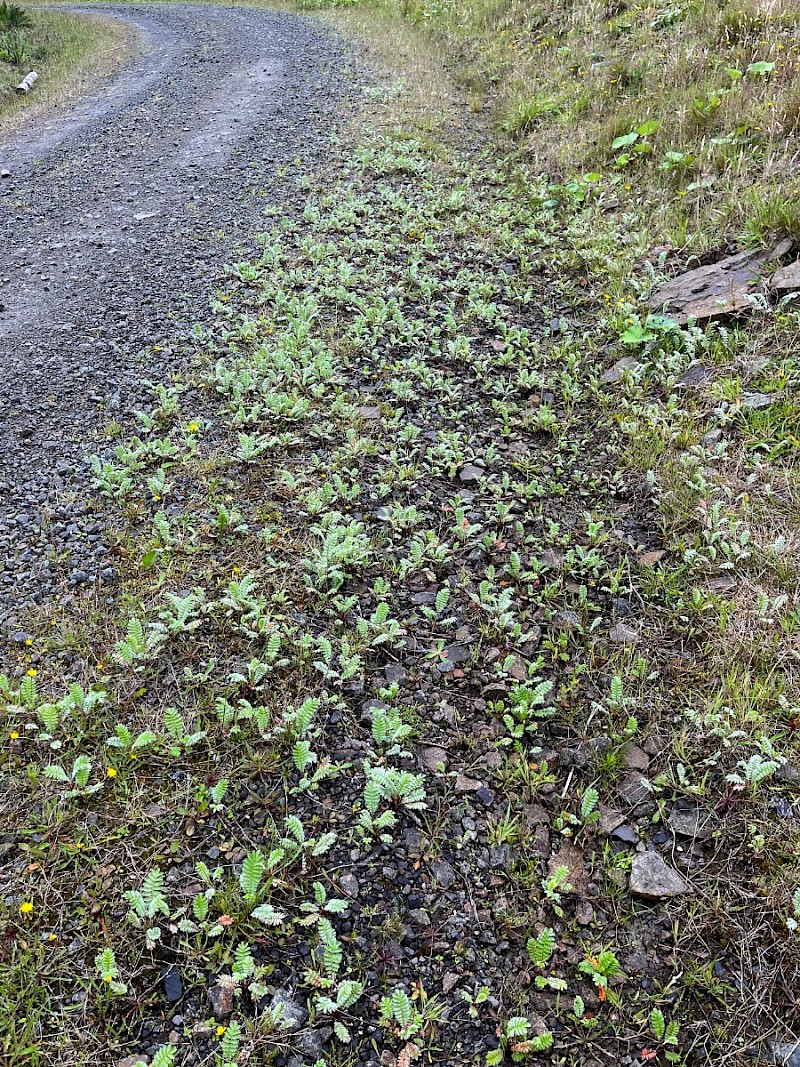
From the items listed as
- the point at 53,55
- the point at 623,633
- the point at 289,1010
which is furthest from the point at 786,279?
the point at 53,55

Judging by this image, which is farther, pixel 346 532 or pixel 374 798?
pixel 346 532

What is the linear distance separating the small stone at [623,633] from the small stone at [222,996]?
2.47m

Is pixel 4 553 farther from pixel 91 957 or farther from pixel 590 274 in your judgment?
pixel 590 274

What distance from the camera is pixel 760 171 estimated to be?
6.55 m

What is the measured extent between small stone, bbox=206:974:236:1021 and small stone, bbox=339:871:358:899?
0.52 meters

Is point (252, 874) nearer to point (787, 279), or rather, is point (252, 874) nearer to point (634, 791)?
point (634, 791)

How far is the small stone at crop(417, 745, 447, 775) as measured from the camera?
10.7ft

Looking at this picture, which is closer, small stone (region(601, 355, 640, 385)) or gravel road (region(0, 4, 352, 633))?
gravel road (region(0, 4, 352, 633))

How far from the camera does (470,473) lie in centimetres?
489

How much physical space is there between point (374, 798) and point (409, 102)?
11663 millimetres

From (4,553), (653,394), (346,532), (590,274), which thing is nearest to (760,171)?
(590,274)

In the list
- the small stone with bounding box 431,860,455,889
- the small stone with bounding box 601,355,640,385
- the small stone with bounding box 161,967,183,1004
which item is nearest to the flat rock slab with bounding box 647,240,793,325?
the small stone with bounding box 601,355,640,385

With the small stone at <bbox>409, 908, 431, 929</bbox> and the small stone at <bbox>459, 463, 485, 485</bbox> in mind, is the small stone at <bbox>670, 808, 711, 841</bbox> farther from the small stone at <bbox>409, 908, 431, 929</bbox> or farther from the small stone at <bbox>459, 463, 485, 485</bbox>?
the small stone at <bbox>459, 463, 485, 485</bbox>

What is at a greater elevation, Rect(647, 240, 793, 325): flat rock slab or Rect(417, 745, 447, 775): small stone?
Rect(647, 240, 793, 325): flat rock slab
